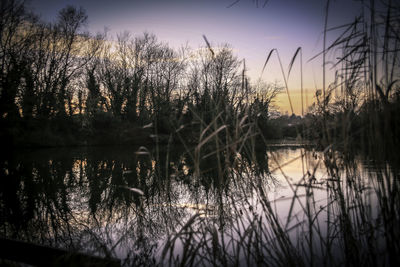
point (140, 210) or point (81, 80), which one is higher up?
point (81, 80)

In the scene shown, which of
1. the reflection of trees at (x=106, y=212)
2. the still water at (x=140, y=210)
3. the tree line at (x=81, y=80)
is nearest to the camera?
the still water at (x=140, y=210)

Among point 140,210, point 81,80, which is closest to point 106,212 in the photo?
point 140,210

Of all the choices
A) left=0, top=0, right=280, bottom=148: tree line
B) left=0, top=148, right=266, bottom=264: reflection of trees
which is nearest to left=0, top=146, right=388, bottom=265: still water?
left=0, top=148, right=266, bottom=264: reflection of trees

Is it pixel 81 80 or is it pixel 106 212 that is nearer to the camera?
pixel 106 212

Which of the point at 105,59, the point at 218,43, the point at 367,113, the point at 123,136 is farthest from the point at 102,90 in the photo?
the point at 367,113

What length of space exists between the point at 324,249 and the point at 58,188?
396cm

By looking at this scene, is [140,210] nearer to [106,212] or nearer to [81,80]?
[106,212]

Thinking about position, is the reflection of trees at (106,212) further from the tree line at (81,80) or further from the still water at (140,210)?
the tree line at (81,80)

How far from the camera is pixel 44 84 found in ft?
49.5

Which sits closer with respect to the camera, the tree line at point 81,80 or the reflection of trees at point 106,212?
the reflection of trees at point 106,212

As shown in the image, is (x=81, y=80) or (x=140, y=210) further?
(x=81, y=80)

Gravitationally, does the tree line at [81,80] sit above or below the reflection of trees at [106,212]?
above

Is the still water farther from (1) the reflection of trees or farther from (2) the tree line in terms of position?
(2) the tree line

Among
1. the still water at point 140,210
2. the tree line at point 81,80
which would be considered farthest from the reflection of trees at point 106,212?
the tree line at point 81,80
